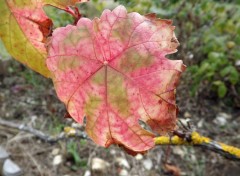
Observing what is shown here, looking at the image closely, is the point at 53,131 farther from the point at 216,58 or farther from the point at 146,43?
the point at 146,43

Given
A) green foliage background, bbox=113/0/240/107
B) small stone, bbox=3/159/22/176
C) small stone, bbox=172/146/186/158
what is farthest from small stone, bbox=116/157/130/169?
green foliage background, bbox=113/0/240/107

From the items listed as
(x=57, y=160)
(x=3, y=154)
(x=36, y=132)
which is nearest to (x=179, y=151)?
(x=57, y=160)

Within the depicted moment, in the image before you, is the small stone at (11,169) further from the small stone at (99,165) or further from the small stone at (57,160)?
the small stone at (99,165)

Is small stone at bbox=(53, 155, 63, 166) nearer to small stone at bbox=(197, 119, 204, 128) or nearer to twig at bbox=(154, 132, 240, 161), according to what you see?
small stone at bbox=(197, 119, 204, 128)

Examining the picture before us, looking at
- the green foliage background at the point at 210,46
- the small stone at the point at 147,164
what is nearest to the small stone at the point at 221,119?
the green foliage background at the point at 210,46

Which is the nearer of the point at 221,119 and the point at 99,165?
the point at 99,165

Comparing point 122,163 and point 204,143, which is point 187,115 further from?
point 204,143

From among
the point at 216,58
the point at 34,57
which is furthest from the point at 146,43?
the point at 216,58
